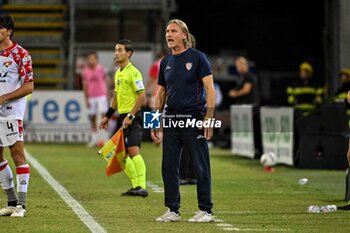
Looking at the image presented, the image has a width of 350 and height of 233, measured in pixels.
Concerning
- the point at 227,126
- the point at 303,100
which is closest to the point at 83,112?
the point at 227,126

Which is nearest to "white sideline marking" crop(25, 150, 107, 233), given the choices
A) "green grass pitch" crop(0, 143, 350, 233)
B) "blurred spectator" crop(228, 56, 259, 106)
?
"green grass pitch" crop(0, 143, 350, 233)

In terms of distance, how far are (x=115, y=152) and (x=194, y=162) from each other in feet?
12.1

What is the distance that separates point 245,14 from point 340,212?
3609 centimetres

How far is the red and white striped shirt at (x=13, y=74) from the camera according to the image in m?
12.5

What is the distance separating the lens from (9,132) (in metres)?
12.5

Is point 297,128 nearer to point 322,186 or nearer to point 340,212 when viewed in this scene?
point 322,186

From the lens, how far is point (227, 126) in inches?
1189

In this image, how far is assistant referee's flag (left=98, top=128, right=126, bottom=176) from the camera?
15.7m

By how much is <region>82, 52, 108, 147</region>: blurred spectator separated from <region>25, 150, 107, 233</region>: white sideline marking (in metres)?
6.63

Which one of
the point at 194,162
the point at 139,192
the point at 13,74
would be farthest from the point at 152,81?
the point at 194,162

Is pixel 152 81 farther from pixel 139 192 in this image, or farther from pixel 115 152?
pixel 139 192

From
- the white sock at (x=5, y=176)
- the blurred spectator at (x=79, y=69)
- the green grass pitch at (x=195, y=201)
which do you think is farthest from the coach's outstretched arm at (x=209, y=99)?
the blurred spectator at (x=79, y=69)

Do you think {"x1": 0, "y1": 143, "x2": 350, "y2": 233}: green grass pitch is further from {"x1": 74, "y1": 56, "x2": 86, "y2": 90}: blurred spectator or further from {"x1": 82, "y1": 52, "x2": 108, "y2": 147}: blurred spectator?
{"x1": 74, "y1": 56, "x2": 86, "y2": 90}: blurred spectator

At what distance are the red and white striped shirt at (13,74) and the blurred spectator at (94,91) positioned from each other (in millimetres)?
15584
